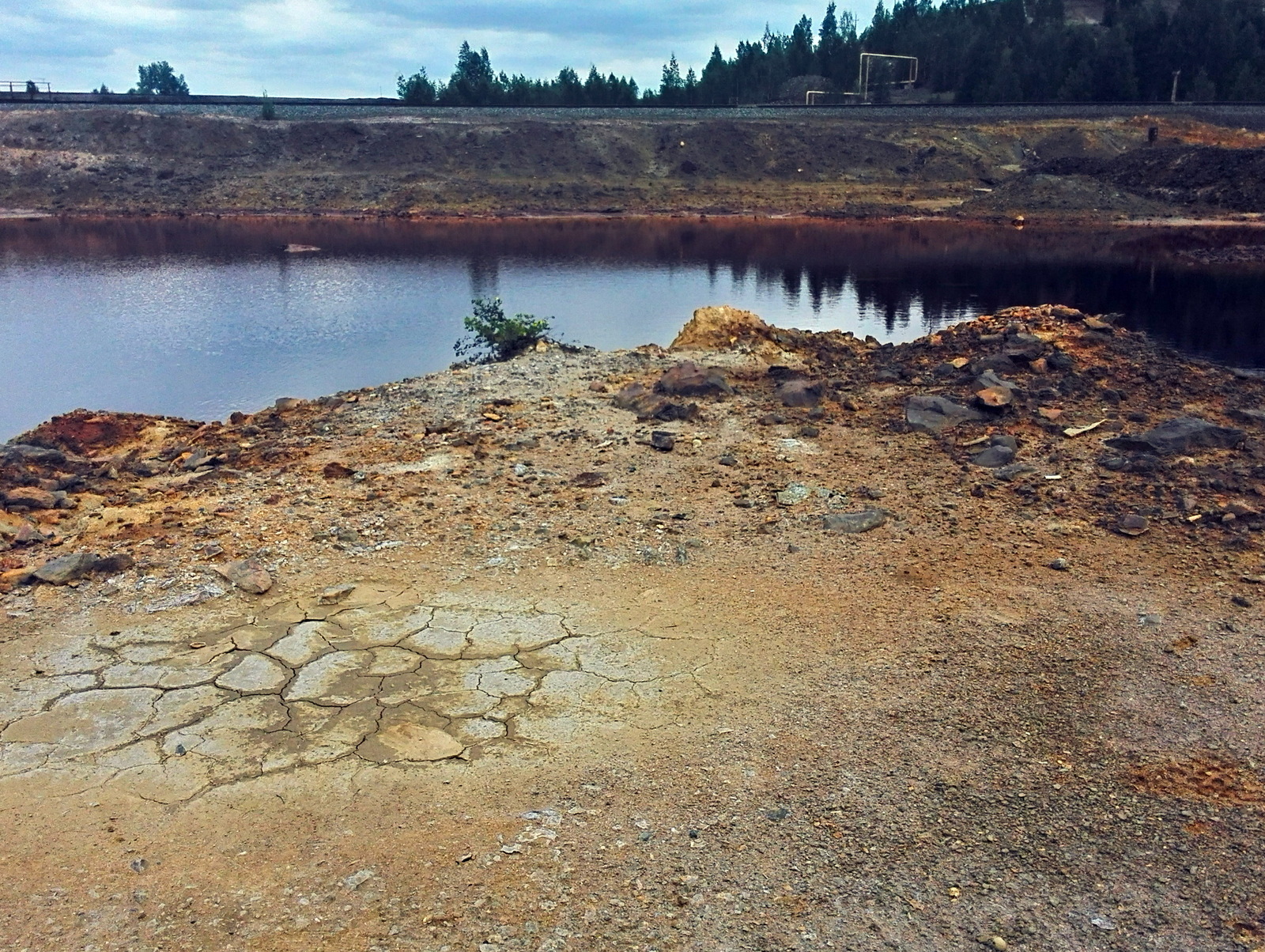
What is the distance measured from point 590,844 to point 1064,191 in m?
48.9

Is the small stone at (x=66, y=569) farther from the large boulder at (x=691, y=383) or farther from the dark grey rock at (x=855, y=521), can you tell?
the large boulder at (x=691, y=383)

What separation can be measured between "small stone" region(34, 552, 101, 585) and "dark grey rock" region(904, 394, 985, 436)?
862cm

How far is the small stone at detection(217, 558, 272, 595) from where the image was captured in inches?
318

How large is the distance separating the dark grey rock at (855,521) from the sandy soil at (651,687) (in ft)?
0.18

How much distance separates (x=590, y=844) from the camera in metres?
5.27

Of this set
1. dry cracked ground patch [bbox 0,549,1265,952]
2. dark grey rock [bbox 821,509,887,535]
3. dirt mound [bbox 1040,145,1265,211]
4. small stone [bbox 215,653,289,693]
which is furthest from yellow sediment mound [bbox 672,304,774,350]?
dirt mound [bbox 1040,145,1265,211]

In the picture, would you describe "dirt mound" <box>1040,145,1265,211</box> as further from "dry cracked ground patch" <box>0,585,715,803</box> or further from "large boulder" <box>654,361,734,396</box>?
"dry cracked ground patch" <box>0,585,715,803</box>

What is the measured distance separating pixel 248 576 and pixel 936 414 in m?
7.82

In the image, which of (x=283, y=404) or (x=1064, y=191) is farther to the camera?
(x=1064, y=191)

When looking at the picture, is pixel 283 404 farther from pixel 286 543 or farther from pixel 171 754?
pixel 171 754

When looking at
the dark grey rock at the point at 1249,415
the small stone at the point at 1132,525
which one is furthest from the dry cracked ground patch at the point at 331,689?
the dark grey rock at the point at 1249,415

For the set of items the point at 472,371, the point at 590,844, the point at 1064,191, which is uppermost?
the point at 1064,191

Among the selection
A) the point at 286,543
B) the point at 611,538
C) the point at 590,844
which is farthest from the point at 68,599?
the point at 590,844

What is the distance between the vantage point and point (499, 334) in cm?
1794
